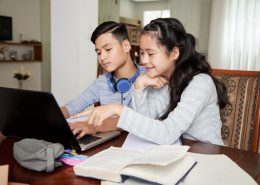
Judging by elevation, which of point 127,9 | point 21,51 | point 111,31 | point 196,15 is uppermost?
point 127,9

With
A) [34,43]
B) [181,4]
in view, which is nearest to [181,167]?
[181,4]

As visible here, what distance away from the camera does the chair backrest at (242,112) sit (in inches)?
43.8

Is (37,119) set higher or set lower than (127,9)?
lower

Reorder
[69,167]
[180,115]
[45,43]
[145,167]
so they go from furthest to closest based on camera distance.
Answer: [45,43] → [180,115] → [69,167] → [145,167]

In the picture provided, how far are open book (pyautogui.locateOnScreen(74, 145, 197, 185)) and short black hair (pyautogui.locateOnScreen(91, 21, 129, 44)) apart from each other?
2.64 ft

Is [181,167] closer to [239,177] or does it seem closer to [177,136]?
[239,177]

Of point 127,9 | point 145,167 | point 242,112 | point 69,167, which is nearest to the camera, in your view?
point 145,167

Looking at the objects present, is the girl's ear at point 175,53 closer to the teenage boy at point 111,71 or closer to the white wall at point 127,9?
the teenage boy at point 111,71

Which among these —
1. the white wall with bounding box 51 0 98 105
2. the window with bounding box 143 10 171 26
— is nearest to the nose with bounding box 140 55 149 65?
the white wall with bounding box 51 0 98 105

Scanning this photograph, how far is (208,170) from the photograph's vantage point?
2.02 feet

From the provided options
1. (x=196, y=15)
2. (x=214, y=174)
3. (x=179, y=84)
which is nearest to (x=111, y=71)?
(x=179, y=84)

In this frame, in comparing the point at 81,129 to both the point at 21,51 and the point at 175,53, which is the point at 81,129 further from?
the point at 21,51

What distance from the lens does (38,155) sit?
64 centimetres

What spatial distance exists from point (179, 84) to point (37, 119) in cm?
51
